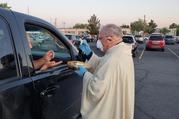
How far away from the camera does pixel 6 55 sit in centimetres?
320

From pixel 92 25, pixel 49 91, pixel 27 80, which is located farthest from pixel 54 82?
pixel 92 25

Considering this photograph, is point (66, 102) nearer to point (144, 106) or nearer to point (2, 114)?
point (2, 114)

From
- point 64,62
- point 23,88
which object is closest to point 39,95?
point 23,88

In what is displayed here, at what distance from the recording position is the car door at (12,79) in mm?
2930

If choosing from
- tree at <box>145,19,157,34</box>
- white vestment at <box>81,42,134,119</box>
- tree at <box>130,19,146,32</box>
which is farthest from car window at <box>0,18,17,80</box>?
tree at <box>145,19,157,34</box>

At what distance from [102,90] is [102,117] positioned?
0.29m

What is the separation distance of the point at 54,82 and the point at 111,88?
63cm

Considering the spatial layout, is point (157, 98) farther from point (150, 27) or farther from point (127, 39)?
point (150, 27)

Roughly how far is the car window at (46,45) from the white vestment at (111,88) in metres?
0.97

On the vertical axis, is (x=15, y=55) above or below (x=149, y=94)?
above

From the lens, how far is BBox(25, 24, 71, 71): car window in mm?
4396

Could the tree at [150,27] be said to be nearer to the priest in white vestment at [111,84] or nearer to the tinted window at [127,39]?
the tinted window at [127,39]

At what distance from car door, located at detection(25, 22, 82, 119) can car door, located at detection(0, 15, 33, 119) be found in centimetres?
16

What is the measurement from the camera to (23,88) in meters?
3.18
